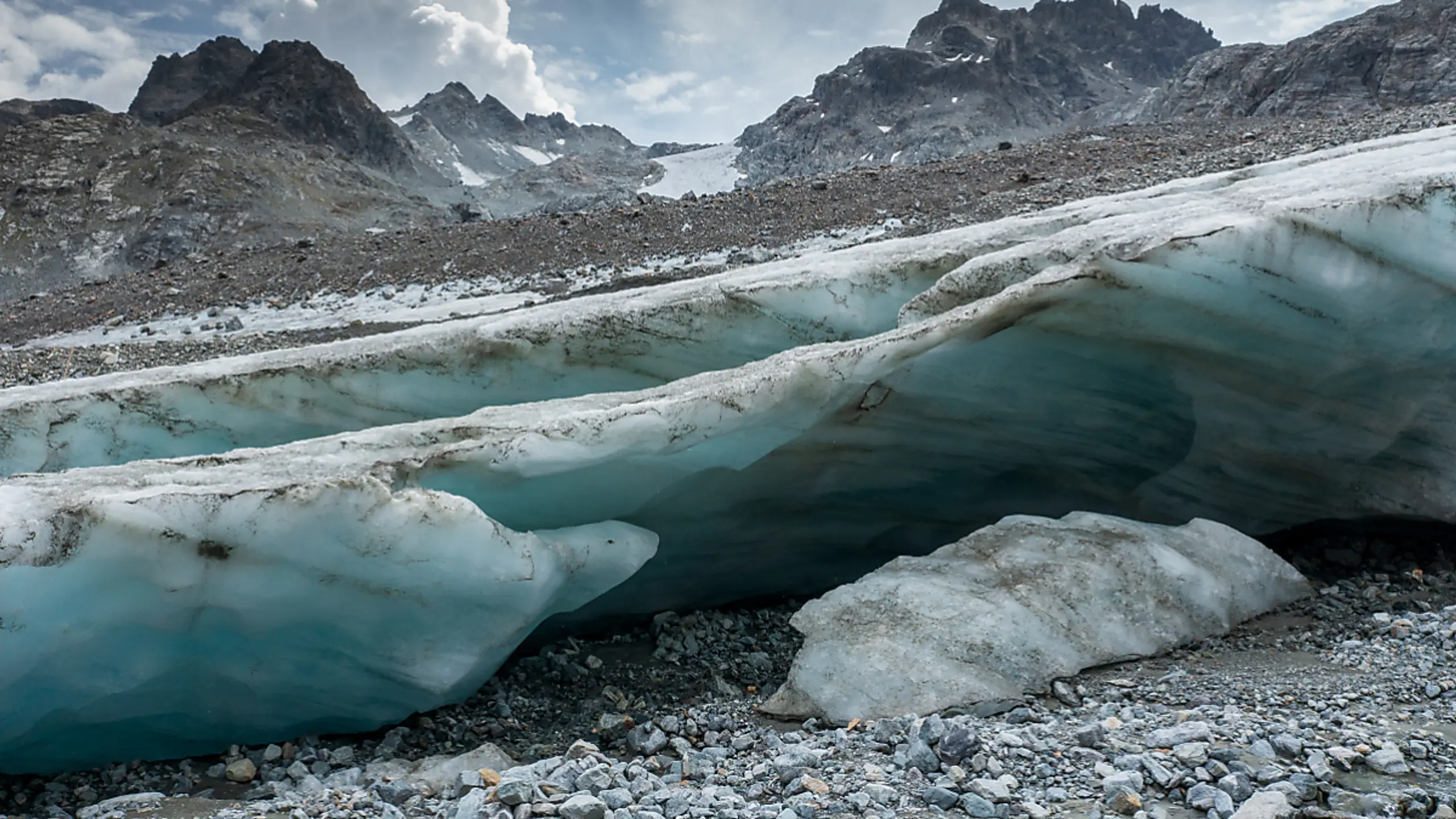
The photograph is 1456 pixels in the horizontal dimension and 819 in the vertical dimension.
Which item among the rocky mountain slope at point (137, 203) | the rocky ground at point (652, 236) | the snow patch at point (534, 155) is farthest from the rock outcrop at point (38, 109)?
the rocky ground at point (652, 236)

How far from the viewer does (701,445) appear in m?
3.60

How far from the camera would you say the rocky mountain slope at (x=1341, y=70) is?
27875 mm

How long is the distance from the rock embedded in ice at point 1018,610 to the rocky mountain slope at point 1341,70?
30030 mm

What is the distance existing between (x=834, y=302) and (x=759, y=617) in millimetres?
1988

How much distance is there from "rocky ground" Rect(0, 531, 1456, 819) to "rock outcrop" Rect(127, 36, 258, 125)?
2899 inches

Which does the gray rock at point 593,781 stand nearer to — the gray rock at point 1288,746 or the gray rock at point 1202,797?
the gray rock at point 1202,797

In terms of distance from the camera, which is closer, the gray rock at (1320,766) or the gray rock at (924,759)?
the gray rock at (1320,766)

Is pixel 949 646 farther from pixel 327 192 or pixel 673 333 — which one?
pixel 327 192

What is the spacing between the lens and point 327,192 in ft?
124

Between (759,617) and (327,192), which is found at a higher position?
(327,192)

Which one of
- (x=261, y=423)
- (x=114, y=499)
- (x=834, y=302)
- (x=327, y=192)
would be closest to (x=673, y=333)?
(x=834, y=302)

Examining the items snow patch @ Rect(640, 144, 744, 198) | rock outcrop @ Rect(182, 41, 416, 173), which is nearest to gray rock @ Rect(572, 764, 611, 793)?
snow patch @ Rect(640, 144, 744, 198)

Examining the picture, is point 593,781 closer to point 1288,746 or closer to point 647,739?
point 647,739

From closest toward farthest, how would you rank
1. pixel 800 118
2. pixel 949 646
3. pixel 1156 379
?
pixel 949 646, pixel 1156 379, pixel 800 118
